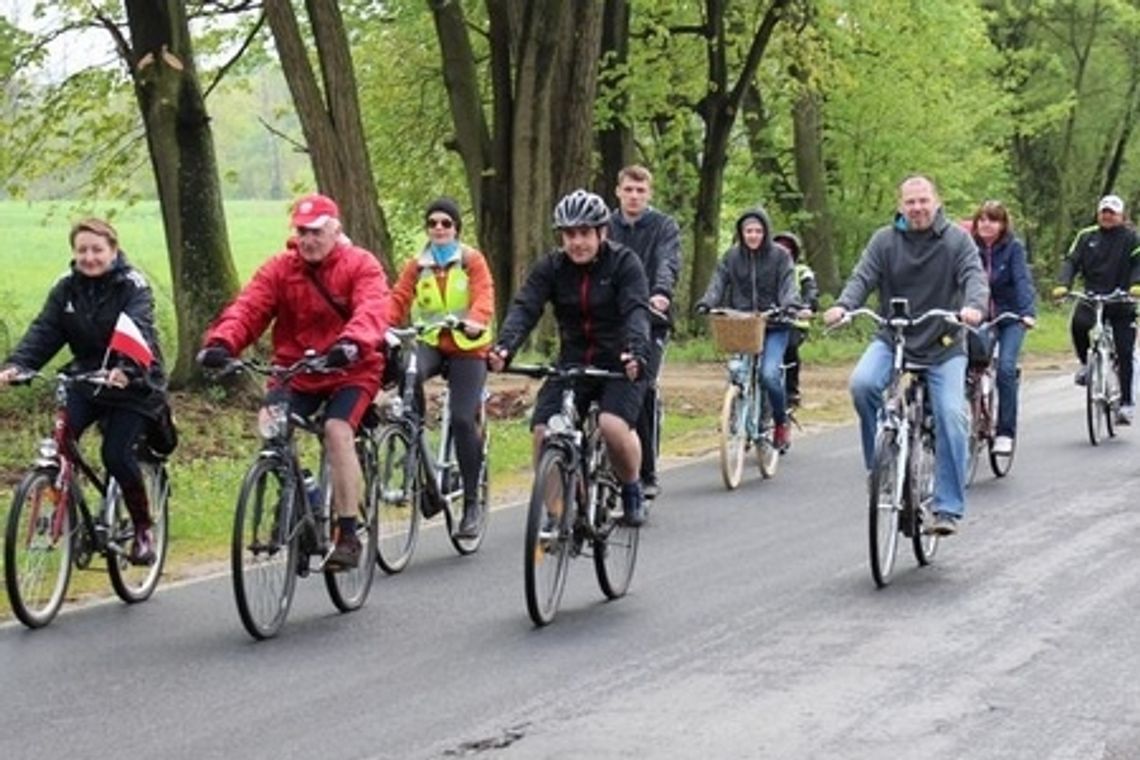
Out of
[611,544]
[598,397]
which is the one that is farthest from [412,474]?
[611,544]

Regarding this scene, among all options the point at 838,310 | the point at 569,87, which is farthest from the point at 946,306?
the point at 569,87

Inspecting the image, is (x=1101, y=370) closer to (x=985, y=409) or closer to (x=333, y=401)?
(x=985, y=409)

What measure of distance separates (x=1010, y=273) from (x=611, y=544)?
622 cm

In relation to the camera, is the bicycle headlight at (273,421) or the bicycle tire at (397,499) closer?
the bicycle headlight at (273,421)

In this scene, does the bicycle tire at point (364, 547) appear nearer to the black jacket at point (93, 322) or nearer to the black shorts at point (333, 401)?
the black shorts at point (333, 401)

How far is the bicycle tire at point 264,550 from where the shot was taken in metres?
8.99

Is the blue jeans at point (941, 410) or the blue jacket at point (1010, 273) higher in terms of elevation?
the blue jacket at point (1010, 273)

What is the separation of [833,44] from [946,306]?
81.9 ft

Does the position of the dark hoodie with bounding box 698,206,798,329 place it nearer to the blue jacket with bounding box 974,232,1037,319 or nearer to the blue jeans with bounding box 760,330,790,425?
the blue jeans with bounding box 760,330,790,425

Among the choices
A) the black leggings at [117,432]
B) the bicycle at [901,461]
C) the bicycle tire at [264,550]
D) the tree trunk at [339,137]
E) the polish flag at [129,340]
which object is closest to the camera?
the bicycle tire at [264,550]

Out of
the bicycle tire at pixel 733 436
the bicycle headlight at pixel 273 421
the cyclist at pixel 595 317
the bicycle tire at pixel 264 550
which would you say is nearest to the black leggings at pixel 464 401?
the cyclist at pixel 595 317

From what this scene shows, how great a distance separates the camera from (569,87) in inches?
→ 964

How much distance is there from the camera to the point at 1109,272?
17594 millimetres

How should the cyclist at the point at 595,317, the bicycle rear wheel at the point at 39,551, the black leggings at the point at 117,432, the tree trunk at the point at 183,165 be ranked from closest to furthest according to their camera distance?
the bicycle rear wheel at the point at 39,551, the black leggings at the point at 117,432, the cyclist at the point at 595,317, the tree trunk at the point at 183,165
